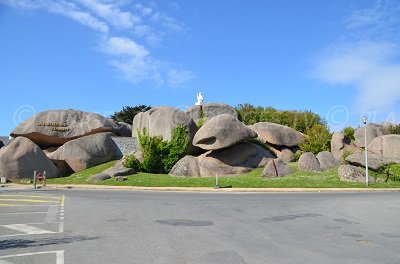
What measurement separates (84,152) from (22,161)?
18.4ft

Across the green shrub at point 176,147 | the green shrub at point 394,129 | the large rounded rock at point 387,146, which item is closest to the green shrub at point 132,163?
the green shrub at point 176,147

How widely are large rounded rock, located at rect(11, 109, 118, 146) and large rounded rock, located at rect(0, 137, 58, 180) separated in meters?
5.05

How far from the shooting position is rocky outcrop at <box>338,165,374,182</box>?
2961 cm

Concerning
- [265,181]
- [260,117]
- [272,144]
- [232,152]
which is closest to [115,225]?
[265,181]

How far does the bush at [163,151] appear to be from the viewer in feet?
118

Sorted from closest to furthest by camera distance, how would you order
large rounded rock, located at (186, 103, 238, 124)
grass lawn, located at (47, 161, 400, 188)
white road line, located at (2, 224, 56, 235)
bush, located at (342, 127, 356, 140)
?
white road line, located at (2, 224, 56, 235), grass lawn, located at (47, 161, 400, 188), bush, located at (342, 127, 356, 140), large rounded rock, located at (186, 103, 238, 124)

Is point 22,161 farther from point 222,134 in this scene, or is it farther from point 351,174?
point 351,174

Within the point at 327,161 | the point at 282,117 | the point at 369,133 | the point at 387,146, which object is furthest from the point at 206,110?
the point at 387,146

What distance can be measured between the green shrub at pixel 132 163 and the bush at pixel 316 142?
16.2m

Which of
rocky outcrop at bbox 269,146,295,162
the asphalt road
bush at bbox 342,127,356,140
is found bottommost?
the asphalt road

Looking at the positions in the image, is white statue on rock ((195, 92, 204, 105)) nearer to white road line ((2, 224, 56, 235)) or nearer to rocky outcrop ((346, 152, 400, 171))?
rocky outcrop ((346, 152, 400, 171))

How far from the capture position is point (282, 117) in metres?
58.2

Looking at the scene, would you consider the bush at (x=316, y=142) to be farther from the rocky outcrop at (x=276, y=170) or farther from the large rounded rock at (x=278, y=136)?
the rocky outcrop at (x=276, y=170)

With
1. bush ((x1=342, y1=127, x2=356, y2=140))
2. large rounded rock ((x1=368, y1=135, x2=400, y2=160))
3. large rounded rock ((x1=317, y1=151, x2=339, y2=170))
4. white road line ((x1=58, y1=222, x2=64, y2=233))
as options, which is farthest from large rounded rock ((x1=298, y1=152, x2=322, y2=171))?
white road line ((x1=58, y1=222, x2=64, y2=233))
